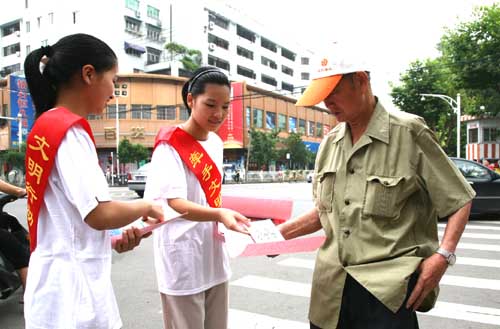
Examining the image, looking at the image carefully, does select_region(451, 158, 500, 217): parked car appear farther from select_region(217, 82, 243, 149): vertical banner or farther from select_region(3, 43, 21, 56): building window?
select_region(3, 43, 21, 56): building window

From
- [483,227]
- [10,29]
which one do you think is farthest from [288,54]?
[483,227]

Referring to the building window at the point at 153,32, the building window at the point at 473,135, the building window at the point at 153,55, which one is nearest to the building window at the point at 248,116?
the building window at the point at 153,55

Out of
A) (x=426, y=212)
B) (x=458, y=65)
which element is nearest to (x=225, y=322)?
(x=426, y=212)

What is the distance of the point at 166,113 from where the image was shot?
3722cm

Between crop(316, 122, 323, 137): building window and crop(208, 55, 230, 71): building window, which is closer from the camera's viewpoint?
crop(208, 55, 230, 71): building window

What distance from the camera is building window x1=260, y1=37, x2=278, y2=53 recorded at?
52412 millimetres

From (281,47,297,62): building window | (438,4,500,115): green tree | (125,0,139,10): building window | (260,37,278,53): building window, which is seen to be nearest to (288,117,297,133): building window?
(260,37,278,53): building window

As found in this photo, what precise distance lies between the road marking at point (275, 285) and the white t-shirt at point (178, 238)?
2.62 meters

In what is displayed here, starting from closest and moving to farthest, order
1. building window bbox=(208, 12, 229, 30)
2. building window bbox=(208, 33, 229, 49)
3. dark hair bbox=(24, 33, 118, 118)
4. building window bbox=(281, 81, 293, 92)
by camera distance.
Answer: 1. dark hair bbox=(24, 33, 118, 118)
2. building window bbox=(208, 12, 229, 30)
3. building window bbox=(208, 33, 229, 49)
4. building window bbox=(281, 81, 293, 92)

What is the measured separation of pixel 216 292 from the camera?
1913 millimetres

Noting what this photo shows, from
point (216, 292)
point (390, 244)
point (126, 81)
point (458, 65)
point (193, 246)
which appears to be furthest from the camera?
point (126, 81)

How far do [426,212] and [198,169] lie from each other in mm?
942

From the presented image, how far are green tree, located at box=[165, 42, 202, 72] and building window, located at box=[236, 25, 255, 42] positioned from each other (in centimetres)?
898

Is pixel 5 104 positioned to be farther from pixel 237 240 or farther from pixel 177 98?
pixel 237 240
